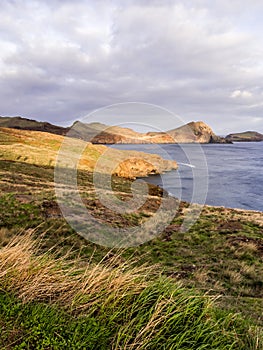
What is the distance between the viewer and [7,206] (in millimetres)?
14812

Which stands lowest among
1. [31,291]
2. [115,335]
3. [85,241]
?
[85,241]

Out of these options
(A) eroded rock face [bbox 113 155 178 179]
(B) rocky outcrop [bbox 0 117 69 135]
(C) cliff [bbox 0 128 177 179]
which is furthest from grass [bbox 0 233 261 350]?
(B) rocky outcrop [bbox 0 117 69 135]

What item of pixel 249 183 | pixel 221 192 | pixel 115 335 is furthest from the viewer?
pixel 249 183

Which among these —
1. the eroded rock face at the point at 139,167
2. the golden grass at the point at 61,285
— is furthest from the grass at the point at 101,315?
the eroded rock face at the point at 139,167

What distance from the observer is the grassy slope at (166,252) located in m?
3.16

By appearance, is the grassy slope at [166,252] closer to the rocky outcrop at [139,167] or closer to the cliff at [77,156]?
the cliff at [77,156]

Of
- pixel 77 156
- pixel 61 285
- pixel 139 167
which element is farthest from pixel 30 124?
pixel 61 285

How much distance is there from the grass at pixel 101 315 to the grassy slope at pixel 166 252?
0.09 ft

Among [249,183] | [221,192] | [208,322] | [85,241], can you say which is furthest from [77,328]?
[249,183]

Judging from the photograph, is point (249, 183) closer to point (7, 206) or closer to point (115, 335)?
point (7, 206)

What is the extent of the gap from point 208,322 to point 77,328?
1.66 metres

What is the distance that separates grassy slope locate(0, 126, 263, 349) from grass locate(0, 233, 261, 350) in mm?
28

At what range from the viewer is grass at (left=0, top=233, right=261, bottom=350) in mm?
2877

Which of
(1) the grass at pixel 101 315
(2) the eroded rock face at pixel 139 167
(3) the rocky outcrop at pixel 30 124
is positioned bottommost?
(2) the eroded rock face at pixel 139 167
